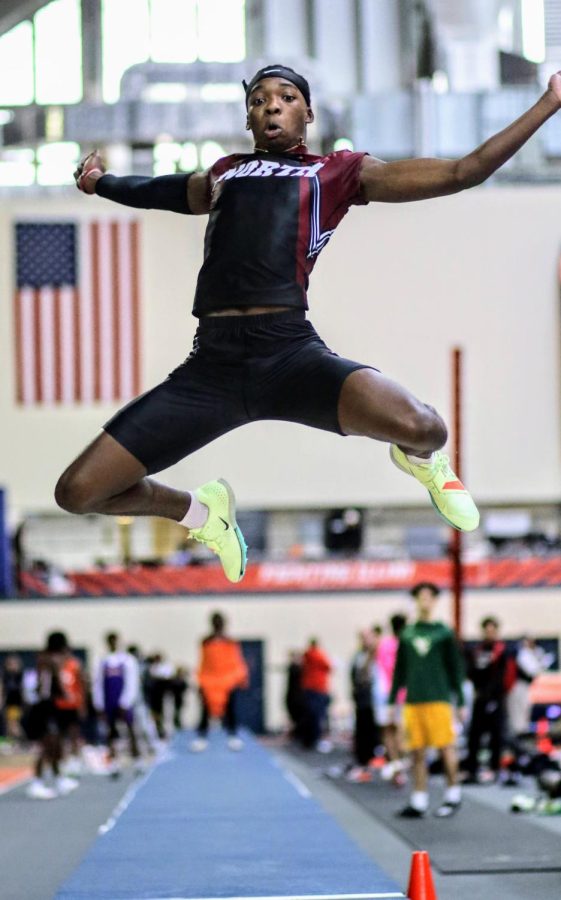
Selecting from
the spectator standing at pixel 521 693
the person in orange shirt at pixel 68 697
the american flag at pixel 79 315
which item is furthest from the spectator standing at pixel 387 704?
the american flag at pixel 79 315

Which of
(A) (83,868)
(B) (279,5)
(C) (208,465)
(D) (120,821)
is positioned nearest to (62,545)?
(C) (208,465)

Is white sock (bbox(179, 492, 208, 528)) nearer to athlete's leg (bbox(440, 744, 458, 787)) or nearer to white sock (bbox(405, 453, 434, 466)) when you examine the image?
white sock (bbox(405, 453, 434, 466))

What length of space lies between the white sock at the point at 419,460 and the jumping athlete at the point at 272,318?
35 millimetres

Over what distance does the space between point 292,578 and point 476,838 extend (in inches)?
765

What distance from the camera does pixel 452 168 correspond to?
4625mm

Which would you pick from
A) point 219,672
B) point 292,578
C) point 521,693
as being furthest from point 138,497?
point 292,578

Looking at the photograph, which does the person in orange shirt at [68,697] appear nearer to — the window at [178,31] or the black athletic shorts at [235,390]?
the black athletic shorts at [235,390]

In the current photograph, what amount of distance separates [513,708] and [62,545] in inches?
772

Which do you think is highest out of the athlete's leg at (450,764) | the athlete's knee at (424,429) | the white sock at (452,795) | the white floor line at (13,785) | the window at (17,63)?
the window at (17,63)

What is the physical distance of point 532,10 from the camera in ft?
111

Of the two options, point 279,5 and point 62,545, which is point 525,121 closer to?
point 62,545

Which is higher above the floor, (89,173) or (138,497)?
(89,173)

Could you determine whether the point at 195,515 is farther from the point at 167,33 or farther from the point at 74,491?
the point at 167,33

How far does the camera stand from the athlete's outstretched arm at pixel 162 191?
5.02 metres
